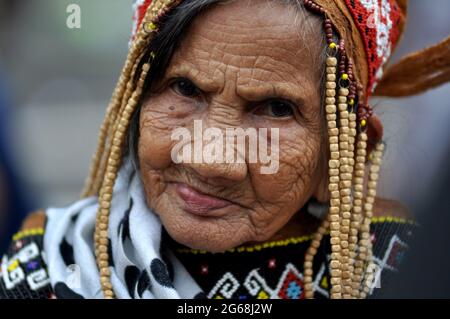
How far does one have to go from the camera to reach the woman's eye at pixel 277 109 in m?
2.29

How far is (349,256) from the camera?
2436 mm

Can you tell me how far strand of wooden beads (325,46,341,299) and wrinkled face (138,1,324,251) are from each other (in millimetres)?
50

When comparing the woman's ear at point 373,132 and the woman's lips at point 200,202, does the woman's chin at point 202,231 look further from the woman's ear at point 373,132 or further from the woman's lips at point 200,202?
the woman's ear at point 373,132

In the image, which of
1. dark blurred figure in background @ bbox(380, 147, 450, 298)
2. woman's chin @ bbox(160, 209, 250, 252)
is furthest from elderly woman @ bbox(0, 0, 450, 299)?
dark blurred figure in background @ bbox(380, 147, 450, 298)

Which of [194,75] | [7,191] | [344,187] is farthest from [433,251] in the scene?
[7,191]

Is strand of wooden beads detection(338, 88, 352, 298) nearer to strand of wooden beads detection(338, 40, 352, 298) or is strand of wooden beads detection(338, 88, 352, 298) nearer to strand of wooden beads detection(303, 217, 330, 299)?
strand of wooden beads detection(338, 40, 352, 298)

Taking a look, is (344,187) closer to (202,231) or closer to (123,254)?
(202,231)

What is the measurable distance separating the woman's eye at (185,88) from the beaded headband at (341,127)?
12 centimetres

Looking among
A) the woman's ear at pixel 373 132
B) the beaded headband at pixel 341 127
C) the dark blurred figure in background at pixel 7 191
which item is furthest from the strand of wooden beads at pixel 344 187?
the dark blurred figure in background at pixel 7 191

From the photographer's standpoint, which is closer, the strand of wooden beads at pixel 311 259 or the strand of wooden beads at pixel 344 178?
the strand of wooden beads at pixel 344 178

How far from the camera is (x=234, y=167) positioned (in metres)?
2.19

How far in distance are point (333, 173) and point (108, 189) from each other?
2.87 ft

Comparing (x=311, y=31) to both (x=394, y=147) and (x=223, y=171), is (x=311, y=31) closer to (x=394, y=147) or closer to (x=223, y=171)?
(x=223, y=171)

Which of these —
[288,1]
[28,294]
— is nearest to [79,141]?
[28,294]
